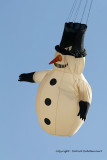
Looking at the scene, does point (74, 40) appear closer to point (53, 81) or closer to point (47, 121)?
point (53, 81)

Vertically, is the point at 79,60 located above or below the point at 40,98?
above

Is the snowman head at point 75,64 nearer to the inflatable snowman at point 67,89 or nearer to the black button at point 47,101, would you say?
the inflatable snowman at point 67,89

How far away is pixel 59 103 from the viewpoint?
20.4 ft

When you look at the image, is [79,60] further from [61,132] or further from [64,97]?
[61,132]

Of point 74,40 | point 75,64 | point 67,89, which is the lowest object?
point 67,89

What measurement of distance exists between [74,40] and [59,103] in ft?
2.73

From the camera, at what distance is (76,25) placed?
6059 mm

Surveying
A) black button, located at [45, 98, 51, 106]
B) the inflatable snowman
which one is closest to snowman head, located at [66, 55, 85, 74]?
the inflatable snowman

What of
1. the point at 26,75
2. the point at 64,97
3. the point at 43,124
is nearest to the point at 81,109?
the point at 64,97

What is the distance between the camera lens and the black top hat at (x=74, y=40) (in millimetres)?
6059

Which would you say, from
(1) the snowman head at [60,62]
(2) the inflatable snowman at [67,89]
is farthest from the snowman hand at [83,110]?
(1) the snowman head at [60,62]

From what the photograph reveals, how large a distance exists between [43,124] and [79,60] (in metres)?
1.02

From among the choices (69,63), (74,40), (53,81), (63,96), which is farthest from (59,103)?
(74,40)

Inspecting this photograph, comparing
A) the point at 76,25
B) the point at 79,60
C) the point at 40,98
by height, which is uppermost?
the point at 76,25
